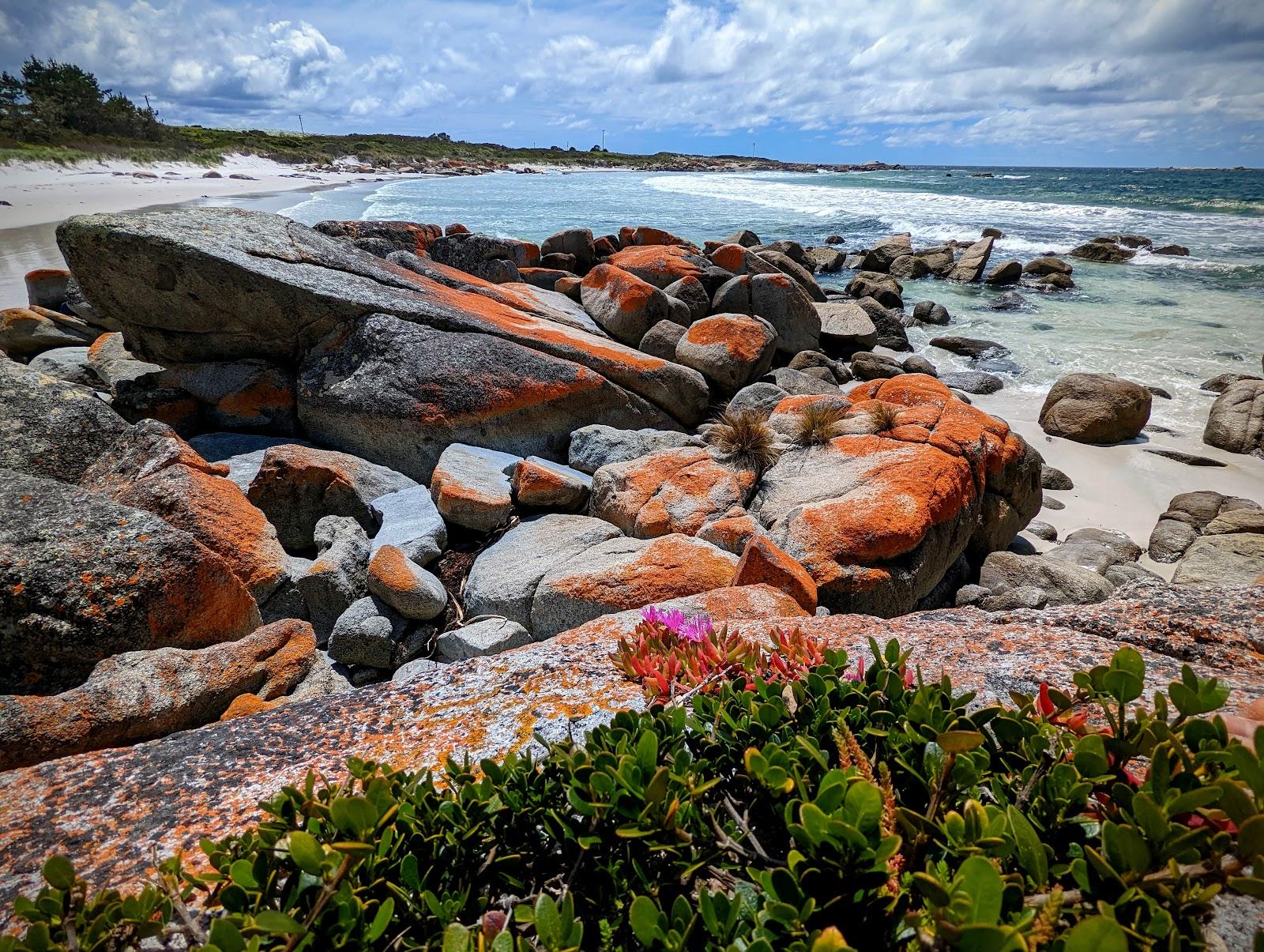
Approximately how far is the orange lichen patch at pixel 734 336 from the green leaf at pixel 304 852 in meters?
8.93

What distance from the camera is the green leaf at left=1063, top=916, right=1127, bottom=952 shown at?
27.3 inches

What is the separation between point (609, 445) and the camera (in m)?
6.95

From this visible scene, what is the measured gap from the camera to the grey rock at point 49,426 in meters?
4.45

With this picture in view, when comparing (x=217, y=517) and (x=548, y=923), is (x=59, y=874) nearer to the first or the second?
(x=548, y=923)

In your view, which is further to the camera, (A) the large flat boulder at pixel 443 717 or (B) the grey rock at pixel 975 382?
(B) the grey rock at pixel 975 382

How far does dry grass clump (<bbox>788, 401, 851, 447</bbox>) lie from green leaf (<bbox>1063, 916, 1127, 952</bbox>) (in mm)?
5816

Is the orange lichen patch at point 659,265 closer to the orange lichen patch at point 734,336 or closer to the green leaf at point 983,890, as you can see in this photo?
the orange lichen patch at point 734,336

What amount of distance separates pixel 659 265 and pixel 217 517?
9.80 meters

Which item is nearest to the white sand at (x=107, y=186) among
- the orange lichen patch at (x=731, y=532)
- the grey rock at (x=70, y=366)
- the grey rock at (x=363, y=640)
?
the grey rock at (x=70, y=366)

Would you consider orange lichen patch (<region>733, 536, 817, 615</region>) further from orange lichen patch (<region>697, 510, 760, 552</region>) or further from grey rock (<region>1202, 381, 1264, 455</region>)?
grey rock (<region>1202, 381, 1264, 455</region>)

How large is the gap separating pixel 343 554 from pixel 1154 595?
498 cm

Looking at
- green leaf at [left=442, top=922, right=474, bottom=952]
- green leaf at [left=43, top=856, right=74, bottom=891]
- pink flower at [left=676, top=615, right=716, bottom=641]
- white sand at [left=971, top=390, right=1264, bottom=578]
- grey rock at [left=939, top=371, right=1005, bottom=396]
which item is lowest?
white sand at [left=971, top=390, right=1264, bottom=578]

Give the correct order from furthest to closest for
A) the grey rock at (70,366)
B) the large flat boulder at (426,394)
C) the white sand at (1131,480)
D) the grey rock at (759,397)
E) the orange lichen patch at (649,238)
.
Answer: the orange lichen patch at (649,238) → the grey rock at (759,397) → the white sand at (1131,480) → the grey rock at (70,366) → the large flat boulder at (426,394)

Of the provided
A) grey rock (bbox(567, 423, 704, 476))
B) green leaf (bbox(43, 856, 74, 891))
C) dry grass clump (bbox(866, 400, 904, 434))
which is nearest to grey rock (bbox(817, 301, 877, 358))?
dry grass clump (bbox(866, 400, 904, 434))
